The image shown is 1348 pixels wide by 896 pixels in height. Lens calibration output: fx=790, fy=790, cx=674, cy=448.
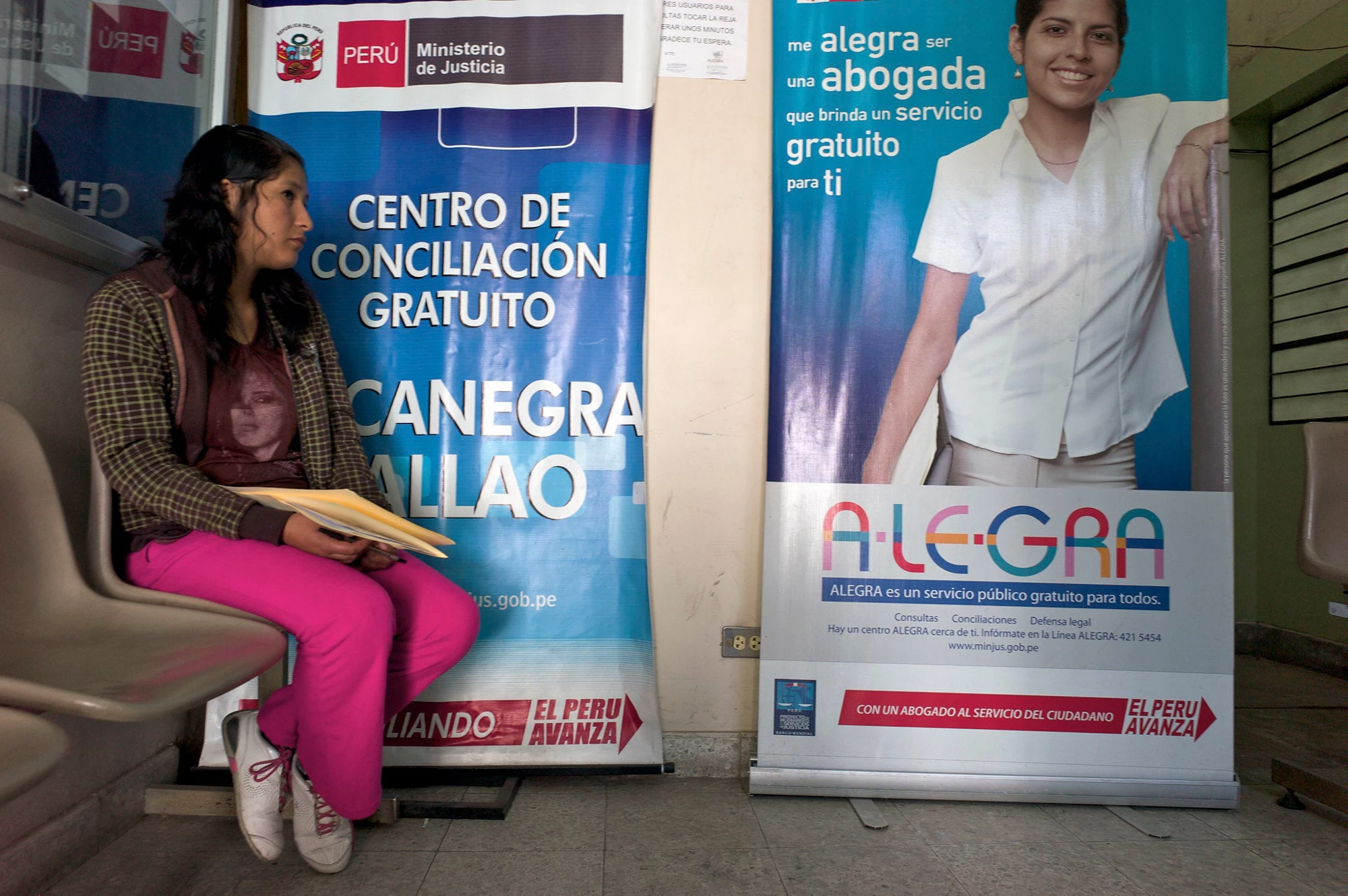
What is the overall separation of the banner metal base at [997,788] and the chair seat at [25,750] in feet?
4.88

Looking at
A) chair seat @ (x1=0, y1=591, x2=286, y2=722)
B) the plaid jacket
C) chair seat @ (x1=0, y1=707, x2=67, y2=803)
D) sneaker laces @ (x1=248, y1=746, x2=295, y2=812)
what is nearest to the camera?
chair seat @ (x1=0, y1=707, x2=67, y2=803)

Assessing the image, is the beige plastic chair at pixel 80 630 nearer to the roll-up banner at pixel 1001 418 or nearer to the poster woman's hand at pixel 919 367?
the roll-up banner at pixel 1001 418

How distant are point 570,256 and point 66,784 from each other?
1.57 metres

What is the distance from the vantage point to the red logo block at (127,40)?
1.71 metres

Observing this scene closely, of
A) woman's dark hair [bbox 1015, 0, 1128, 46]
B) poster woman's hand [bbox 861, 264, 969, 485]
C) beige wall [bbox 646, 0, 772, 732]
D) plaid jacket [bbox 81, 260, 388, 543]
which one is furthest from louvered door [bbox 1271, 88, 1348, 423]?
plaid jacket [bbox 81, 260, 388, 543]

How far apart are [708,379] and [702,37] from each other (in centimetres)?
92

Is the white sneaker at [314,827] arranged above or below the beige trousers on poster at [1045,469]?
below

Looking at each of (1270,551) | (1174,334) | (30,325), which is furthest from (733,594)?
(1270,551)

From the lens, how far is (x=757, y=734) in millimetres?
2002

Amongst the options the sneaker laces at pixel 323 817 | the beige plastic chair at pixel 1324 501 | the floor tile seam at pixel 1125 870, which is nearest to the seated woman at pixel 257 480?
the sneaker laces at pixel 323 817

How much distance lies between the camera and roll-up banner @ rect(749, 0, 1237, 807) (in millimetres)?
1937

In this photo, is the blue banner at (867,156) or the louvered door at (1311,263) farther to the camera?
the louvered door at (1311,263)

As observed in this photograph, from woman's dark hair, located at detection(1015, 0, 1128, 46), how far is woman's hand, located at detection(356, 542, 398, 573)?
78.1 inches

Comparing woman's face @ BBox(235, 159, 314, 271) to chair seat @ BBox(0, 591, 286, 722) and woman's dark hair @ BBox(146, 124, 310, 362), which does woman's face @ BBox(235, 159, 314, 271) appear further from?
chair seat @ BBox(0, 591, 286, 722)
